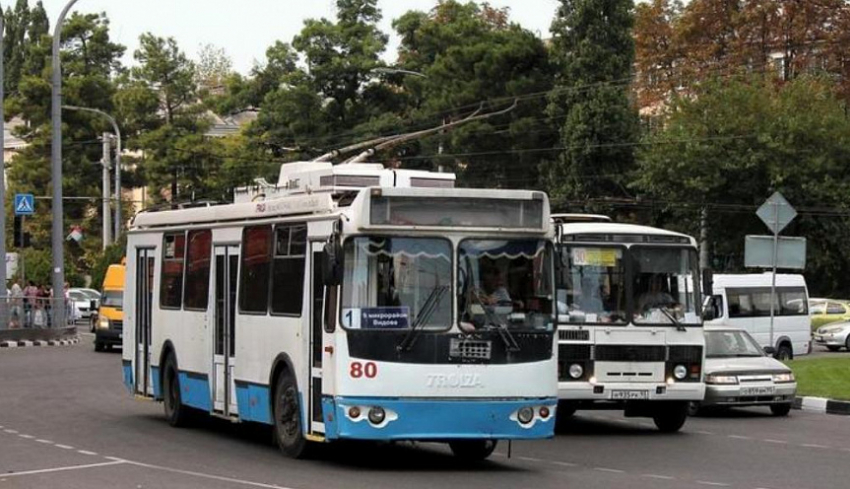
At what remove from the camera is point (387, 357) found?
1474 centimetres

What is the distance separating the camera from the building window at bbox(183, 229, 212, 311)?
18.8 m

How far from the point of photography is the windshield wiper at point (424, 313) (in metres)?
14.7

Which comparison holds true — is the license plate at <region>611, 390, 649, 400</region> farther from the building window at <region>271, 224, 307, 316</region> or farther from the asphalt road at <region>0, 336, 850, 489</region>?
the building window at <region>271, 224, 307, 316</region>

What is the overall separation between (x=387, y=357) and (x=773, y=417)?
10.6 metres

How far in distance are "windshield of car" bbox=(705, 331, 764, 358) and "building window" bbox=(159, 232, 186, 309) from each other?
Result: 8.33 metres

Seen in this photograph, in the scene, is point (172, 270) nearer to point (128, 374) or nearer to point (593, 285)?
point (128, 374)

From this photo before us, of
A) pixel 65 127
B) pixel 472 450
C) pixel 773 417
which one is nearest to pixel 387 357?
pixel 472 450

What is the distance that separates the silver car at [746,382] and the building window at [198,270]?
7.83 metres

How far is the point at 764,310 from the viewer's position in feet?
137

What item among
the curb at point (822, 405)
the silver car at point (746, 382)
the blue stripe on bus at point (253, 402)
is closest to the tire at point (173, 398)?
the blue stripe on bus at point (253, 402)

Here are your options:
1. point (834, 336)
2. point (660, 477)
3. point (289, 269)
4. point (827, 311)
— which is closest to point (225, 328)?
point (289, 269)

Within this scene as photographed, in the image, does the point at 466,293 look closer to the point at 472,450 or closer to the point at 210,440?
the point at 472,450

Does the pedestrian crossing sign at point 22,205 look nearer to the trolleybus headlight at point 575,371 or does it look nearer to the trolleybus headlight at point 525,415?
the trolleybus headlight at point 575,371

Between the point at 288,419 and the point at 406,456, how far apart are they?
1.44 meters
